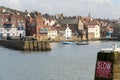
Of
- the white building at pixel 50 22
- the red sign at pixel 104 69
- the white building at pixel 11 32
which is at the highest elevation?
the white building at pixel 50 22

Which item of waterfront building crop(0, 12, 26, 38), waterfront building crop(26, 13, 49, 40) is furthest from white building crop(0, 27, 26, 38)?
waterfront building crop(26, 13, 49, 40)

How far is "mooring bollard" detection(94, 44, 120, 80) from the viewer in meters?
9.12

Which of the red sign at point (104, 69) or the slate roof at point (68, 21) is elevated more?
the slate roof at point (68, 21)

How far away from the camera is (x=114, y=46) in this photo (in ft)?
30.8

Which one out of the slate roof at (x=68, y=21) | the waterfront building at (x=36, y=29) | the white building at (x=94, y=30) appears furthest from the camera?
the white building at (x=94, y=30)

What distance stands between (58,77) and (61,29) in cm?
9591

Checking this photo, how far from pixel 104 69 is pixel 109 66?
14 cm

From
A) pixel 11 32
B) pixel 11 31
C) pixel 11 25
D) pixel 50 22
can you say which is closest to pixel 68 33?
pixel 50 22

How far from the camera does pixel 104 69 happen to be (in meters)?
9.12

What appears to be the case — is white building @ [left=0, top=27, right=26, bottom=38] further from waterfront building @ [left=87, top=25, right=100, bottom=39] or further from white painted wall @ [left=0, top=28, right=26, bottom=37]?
waterfront building @ [left=87, top=25, right=100, bottom=39]

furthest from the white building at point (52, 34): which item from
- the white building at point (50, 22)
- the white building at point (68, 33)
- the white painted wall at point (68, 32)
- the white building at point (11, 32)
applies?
the white building at point (50, 22)

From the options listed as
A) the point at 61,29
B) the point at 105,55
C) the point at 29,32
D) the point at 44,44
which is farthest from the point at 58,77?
the point at 61,29

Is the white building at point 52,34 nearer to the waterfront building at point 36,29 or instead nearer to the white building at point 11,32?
the waterfront building at point 36,29

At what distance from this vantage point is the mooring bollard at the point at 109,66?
9.12 metres
